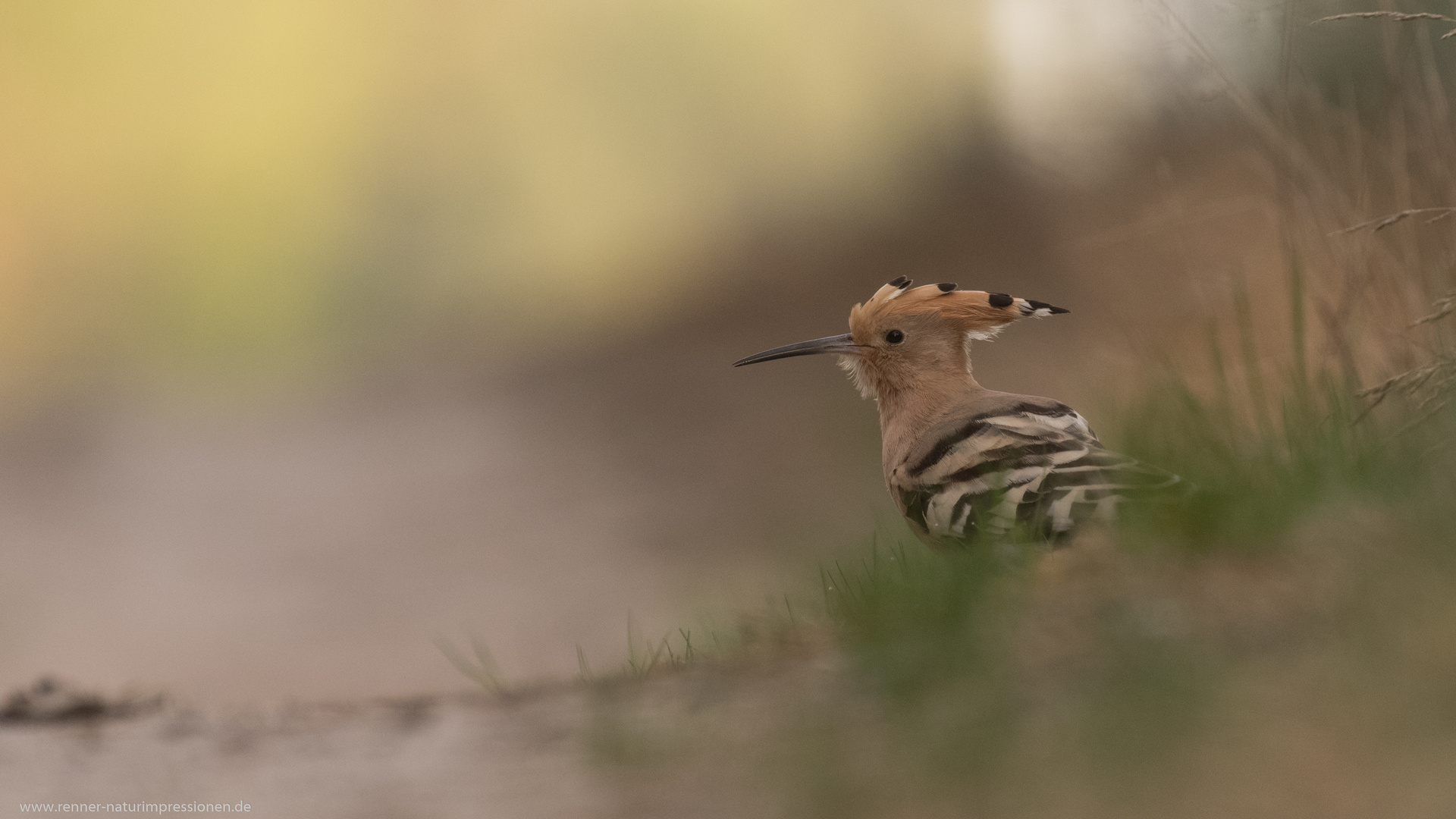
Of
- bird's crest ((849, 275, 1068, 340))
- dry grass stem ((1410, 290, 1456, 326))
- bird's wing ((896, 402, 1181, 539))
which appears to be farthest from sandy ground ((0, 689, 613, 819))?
dry grass stem ((1410, 290, 1456, 326))

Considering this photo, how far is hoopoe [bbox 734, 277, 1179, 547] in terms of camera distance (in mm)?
2568

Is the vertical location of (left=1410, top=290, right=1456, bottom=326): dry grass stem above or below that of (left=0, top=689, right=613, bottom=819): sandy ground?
above

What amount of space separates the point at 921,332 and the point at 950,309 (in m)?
0.10

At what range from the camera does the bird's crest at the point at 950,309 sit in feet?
10.8

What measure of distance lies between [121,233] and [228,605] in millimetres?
8108

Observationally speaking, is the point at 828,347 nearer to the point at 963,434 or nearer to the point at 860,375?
the point at 860,375

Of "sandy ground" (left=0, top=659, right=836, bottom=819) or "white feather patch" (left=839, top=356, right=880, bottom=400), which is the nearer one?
"sandy ground" (left=0, top=659, right=836, bottom=819)

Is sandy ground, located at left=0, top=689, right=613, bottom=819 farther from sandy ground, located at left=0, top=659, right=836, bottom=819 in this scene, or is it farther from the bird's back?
the bird's back

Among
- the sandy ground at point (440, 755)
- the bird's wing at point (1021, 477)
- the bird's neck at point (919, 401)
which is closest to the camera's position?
the sandy ground at point (440, 755)

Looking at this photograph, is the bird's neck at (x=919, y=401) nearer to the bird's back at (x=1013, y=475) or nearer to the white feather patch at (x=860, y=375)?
the white feather patch at (x=860, y=375)

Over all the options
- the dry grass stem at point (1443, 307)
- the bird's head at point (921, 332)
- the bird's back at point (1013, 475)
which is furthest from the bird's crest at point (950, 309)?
the dry grass stem at point (1443, 307)

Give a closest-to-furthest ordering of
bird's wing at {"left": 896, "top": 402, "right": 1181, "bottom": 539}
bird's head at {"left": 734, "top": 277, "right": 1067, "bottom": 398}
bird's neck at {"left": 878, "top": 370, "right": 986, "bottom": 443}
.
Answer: bird's wing at {"left": 896, "top": 402, "right": 1181, "bottom": 539}
bird's neck at {"left": 878, "top": 370, "right": 986, "bottom": 443}
bird's head at {"left": 734, "top": 277, "right": 1067, "bottom": 398}

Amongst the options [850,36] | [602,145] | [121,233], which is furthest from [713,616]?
[121,233]

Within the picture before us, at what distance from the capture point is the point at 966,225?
11.7 metres
